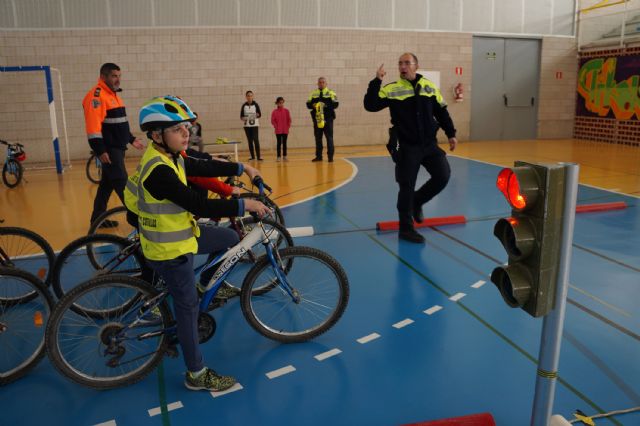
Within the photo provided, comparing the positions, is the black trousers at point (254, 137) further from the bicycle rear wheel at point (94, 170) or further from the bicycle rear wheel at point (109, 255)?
the bicycle rear wheel at point (109, 255)

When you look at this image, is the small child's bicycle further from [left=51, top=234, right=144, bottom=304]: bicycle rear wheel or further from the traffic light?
the traffic light

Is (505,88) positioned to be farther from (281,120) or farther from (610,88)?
(281,120)

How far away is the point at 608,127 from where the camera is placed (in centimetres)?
1612

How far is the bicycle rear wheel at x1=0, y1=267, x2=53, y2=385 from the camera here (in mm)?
3191

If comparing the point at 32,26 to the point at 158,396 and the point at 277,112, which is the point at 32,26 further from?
the point at 158,396

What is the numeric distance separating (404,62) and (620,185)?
18.2 feet

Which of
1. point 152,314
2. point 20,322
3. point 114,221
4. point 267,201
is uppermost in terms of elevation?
point 267,201

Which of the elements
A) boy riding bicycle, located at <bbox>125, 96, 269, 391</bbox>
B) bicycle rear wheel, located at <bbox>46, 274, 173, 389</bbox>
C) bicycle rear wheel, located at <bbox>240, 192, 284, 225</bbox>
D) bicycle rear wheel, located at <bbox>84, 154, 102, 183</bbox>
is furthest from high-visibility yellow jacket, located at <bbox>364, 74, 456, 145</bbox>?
bicycle rear wheel, located at <bbox>84, 154, 102, 183</bbox>

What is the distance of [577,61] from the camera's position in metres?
17.4

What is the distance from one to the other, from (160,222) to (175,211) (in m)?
0.10

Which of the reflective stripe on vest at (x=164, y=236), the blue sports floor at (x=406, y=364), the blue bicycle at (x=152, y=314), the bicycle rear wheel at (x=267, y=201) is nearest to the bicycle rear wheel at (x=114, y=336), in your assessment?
the blue bicycle at (x=152, y=314)

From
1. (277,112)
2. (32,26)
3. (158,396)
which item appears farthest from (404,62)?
(32,26)

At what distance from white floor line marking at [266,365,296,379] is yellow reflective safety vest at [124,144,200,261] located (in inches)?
37.4

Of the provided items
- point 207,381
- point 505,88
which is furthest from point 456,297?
point 505,88
